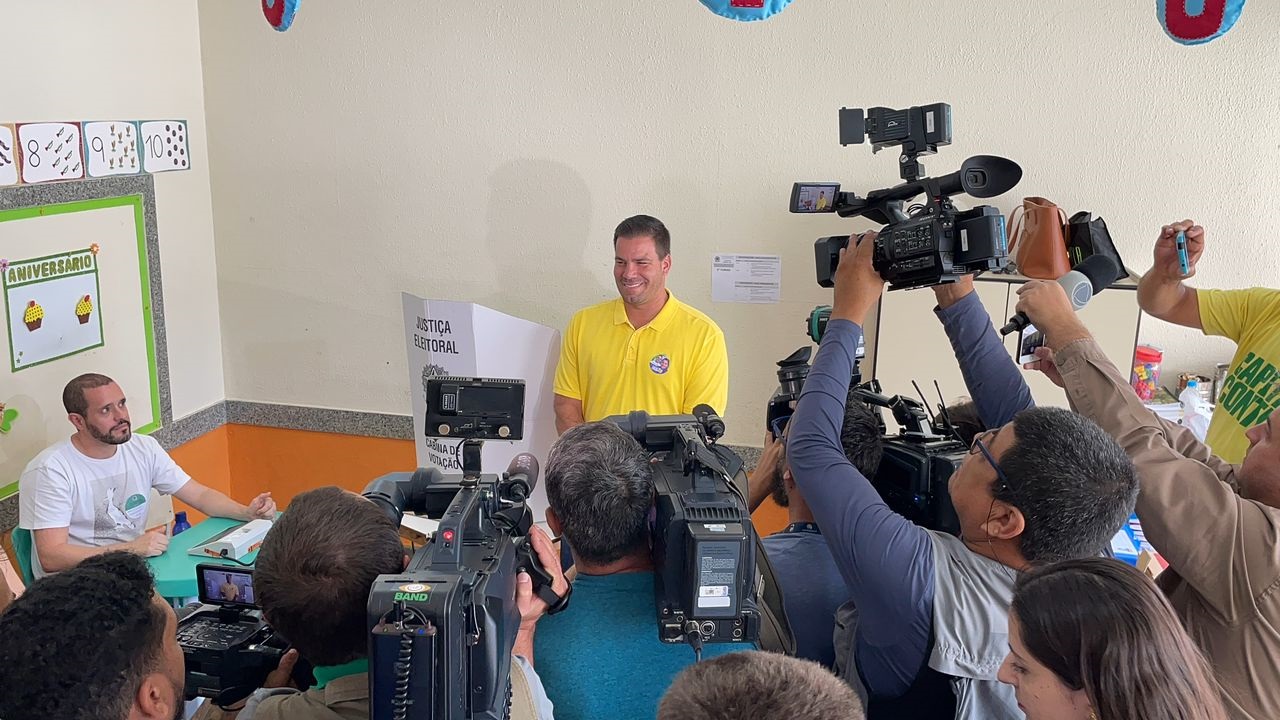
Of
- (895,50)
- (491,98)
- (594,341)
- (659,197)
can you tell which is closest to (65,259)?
(491,98)

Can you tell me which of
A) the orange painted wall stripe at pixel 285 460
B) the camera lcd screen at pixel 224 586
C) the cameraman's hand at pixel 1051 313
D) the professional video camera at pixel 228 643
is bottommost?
the orange painted wall stripe at pixel 285 460

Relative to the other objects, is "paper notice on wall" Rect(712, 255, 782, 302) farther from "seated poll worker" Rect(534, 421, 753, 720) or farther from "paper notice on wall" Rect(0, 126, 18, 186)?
"paper notice on wall" Rect(0, 126, 18, 186)

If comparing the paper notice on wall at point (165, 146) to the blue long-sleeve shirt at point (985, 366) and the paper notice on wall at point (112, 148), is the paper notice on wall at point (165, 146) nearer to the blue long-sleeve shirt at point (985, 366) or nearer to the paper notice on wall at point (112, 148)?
the paper notice on wall at point (112, 148)

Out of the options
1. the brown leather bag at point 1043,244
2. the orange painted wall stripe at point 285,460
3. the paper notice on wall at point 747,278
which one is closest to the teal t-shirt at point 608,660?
the brown leather bag at point 1043,244

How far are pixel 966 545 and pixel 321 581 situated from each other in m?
1.01

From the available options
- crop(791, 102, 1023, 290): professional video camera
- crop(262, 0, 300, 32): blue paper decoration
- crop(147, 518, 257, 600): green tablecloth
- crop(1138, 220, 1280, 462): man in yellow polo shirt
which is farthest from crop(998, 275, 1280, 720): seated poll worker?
crop(262, 0, 300, 32): blue paper decoration

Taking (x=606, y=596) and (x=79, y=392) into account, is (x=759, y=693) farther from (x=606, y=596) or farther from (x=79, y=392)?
(x=79, y=392)

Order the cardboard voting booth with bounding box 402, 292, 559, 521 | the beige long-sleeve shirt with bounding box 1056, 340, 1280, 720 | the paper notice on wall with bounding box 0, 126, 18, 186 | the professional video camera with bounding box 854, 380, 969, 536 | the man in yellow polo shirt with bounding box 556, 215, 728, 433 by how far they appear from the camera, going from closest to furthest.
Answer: the beige long-sleeve shirt with bounding box 1056, 340, 1280, 720
the professional video camera with bounding box 854, 380, 969, 536
the paper notice on wall with bounding box 0, 126, 18, 186
the man in yellow polo shirt with bounding box 556, 215, 728, 433
the cardboard voting booth with bounding box 402, 292, 559, 521

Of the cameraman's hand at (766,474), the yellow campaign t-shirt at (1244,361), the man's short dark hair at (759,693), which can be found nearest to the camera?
the man's short dark hair at (759,693)

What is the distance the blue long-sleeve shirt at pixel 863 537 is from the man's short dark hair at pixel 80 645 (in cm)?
102

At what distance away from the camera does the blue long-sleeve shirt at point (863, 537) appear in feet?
5.03

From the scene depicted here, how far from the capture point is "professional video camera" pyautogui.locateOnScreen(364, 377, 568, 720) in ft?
3.70

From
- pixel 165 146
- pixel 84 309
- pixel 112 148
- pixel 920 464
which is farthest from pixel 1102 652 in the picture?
pixel 165 146

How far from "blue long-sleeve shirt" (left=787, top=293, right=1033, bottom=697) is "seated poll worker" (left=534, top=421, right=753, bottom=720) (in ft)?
0.76
